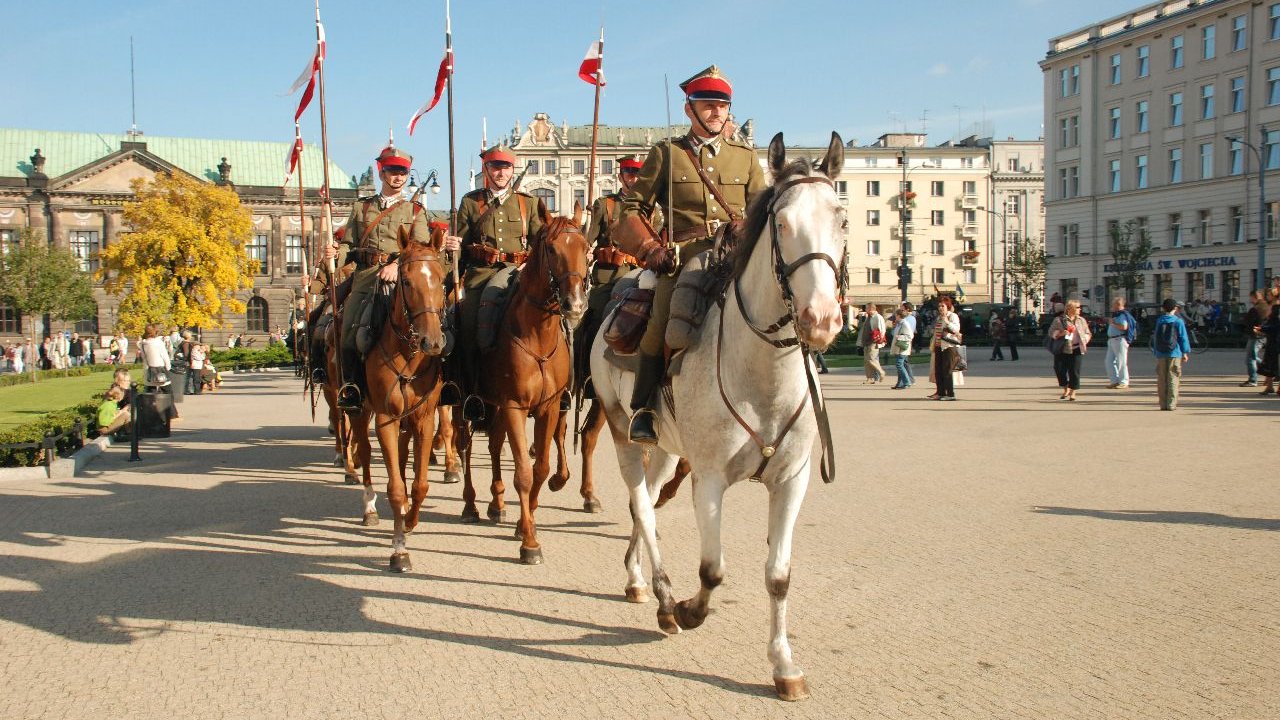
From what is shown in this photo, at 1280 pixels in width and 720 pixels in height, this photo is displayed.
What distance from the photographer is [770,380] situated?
19.6ft

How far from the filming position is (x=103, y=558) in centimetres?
951

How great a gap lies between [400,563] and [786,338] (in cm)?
453

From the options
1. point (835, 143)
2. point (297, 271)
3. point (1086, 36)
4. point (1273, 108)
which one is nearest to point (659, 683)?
point (835, 143)

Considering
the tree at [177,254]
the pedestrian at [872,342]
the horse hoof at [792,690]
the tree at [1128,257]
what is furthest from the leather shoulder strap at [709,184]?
the tree at [1128,257]

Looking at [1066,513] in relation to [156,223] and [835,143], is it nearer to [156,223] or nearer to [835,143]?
[835,143]

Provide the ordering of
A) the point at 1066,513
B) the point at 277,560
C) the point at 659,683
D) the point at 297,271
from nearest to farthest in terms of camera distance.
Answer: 1. the point at 659,683
2. the point at 277,560
3. the point at 1066,513
4. the point at 297,271

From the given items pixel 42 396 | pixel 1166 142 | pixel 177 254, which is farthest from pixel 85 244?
pixel 1166 142

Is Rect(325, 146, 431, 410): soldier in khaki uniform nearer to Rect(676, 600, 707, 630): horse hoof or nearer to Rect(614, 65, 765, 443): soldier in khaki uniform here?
Rect(614, 65, 765, 443): soldier in khaki uniform

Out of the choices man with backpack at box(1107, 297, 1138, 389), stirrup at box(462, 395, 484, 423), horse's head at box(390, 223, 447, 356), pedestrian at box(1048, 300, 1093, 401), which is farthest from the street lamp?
horse's head at box(390, 223, 447, 356)

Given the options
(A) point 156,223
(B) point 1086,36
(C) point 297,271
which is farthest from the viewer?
(C) point 297,271

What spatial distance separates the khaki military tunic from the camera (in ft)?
24.5

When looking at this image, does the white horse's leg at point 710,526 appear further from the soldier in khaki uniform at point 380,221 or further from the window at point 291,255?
the window at point 291,255

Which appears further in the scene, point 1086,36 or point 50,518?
point 1086,36

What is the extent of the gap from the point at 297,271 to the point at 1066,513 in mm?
89030
